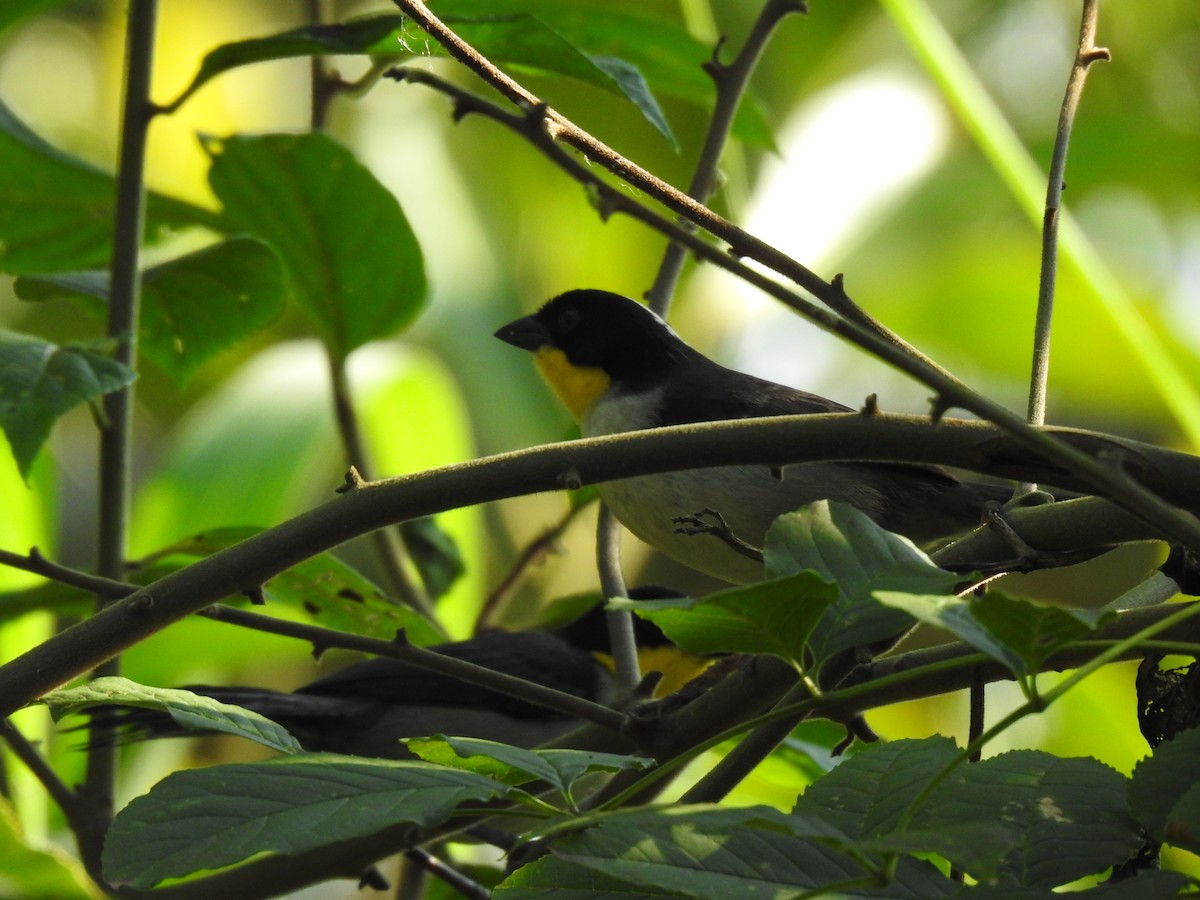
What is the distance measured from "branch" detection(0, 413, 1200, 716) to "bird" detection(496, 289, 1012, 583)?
124 cm

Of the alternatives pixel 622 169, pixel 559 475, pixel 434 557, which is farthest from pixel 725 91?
pixel 559 475

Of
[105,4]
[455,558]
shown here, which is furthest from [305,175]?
[105,4]

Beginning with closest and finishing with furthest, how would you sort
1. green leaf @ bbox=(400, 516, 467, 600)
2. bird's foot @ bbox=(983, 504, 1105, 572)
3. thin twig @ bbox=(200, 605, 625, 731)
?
1. bird's foot @ bbox=(983, 504, 1105, 572)
2. thin twig @ bbox=(200, 605, 625, 731)
3. green leaf @ bbox=(400, 516, 467, 600)

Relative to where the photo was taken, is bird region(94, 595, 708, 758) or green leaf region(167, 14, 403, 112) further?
bird region(94, 595, 708, 758)

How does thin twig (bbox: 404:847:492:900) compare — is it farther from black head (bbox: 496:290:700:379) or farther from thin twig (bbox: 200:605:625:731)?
black head (bbox: 496:290:700:379)

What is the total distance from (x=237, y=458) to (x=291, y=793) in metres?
3.33

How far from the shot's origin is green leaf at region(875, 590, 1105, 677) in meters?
0.98

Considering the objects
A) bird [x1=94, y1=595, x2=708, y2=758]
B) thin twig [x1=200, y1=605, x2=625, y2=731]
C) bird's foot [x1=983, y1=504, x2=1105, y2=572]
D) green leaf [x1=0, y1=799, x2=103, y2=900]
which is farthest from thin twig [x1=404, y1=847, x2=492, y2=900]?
bird [x1=94, y1=595, x2=708, y2=758]

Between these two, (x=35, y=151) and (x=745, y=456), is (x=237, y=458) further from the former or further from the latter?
(x=745, y=456)

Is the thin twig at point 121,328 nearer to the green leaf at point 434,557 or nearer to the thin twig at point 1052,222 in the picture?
the green leaf at point 434,557

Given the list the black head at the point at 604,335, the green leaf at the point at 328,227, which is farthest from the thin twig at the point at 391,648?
the black head at the point at 604,335

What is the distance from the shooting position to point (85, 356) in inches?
77.6

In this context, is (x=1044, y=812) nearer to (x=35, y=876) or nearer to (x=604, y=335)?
(x=35, y=876)

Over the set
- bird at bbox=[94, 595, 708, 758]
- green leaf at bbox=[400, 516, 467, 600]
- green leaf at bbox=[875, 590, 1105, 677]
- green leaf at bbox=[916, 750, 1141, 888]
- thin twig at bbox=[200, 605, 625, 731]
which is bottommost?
bird at bbox=[94, 595, 708, 758]
